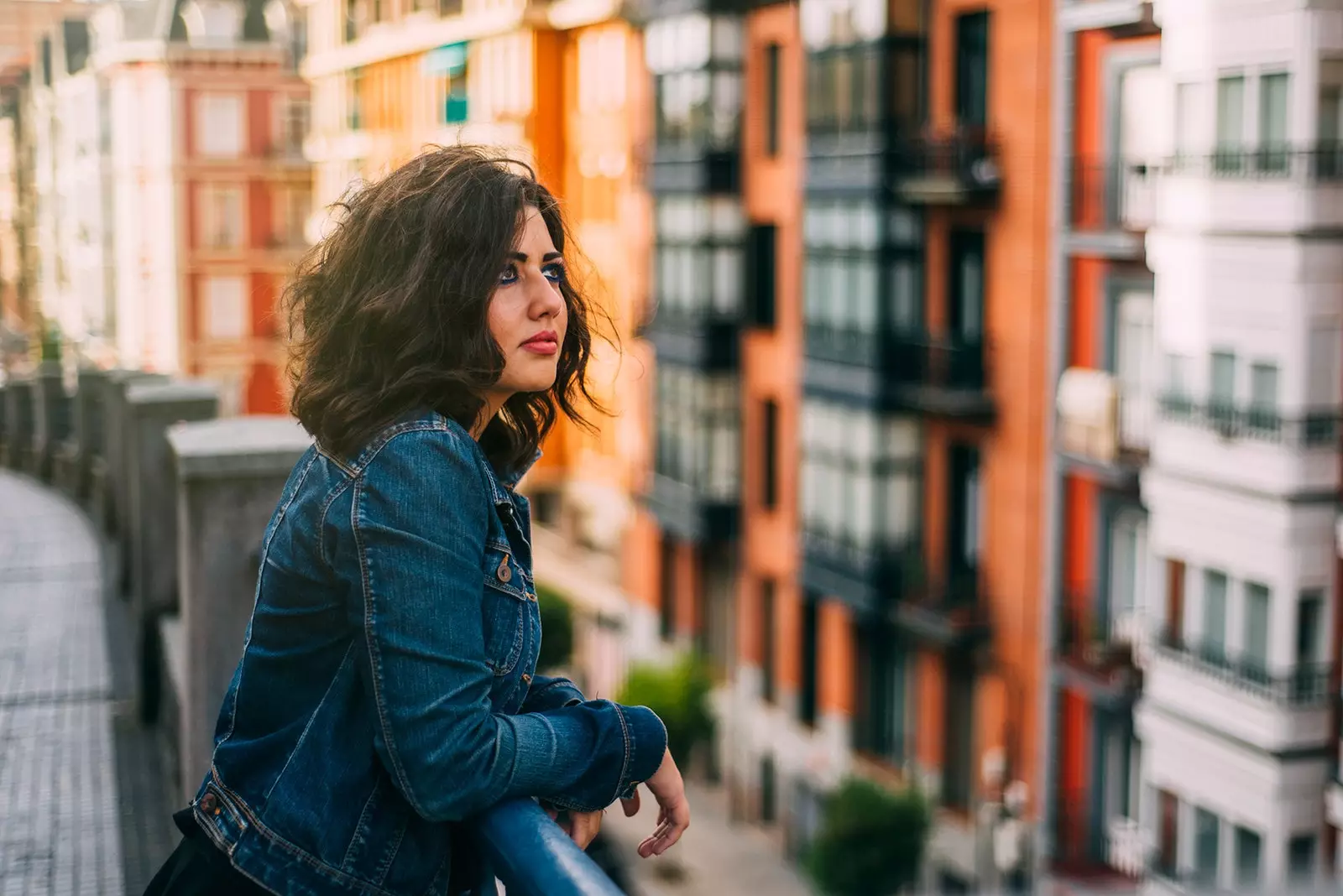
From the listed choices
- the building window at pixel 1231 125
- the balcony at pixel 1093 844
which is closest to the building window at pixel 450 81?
the balcony at pixel 1093 844

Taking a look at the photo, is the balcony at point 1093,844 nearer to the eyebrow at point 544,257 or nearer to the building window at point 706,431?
the building window at point 706,431

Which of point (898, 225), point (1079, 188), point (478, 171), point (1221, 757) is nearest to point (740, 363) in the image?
point (898, 225)

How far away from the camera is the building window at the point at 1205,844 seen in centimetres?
2128

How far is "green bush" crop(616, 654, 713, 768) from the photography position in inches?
1201

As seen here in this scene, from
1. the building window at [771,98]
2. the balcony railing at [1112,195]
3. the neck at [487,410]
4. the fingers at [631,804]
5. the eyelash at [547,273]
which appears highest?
the building window at [771,98]

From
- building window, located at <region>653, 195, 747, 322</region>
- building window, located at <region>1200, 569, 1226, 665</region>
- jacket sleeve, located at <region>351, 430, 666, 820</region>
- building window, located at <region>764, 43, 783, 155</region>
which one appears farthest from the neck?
building window, located at <region>653, 195, 747, 322</region>

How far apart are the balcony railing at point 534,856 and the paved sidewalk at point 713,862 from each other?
25.8m

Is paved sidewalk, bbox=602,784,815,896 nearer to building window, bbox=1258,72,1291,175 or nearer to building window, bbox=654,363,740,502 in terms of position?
building window, bbox=654,363,740,502

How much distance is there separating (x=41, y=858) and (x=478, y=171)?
13.0 ft

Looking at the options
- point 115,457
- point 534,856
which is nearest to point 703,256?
point 115,457

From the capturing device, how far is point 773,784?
32094 millimetres

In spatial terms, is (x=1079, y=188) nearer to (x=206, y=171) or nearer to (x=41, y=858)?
(x=41, y=858)

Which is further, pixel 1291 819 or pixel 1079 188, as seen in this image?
pixel 1079 188

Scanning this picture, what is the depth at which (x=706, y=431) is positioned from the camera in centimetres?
3409
